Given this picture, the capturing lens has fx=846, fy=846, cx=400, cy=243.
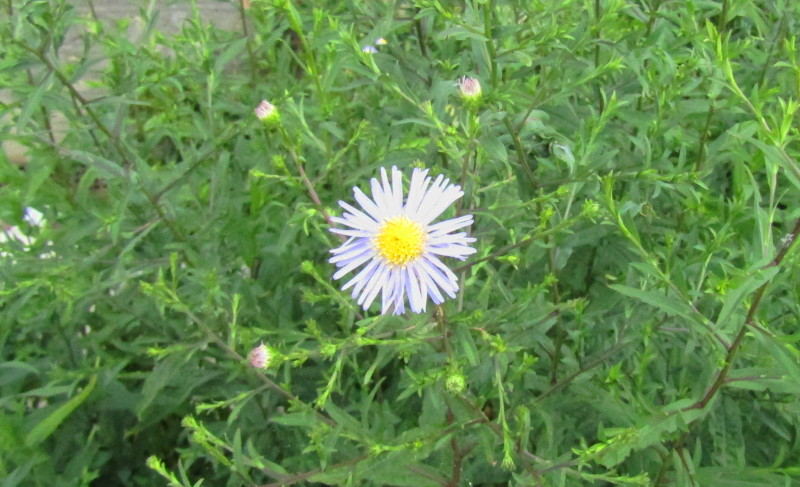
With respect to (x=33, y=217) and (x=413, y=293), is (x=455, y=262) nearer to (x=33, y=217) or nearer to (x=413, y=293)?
(x=413, y=293)

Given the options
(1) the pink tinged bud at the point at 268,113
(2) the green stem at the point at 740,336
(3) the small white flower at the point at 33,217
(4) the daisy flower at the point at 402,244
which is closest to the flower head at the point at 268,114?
(1) the pink tinged bud at the point at 268,113

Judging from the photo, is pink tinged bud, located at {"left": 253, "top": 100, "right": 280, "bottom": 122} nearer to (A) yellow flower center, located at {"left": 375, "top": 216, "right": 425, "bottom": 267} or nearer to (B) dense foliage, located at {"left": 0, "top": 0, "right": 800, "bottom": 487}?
(B) dense foliage, located at {"left": 0, "top": 0, "right": 800, "bottom": 487}

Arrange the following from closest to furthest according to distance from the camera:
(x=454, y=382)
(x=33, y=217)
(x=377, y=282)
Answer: (x=454, y=382) → (x=377, y=282) → (x=33, y=217)

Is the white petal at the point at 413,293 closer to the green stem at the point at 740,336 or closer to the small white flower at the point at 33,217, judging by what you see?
the green stem at the point at 740,336

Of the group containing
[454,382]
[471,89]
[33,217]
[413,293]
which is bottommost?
[454,382]

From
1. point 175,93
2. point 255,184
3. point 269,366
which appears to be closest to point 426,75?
point 255,184

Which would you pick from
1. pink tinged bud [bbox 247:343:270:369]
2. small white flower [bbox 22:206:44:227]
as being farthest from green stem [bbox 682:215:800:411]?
small white flower [bbox 22:206:44:227]

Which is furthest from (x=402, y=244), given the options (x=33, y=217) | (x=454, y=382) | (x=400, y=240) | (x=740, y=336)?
(x=33, y=217)

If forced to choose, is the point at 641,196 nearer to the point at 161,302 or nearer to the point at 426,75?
the point at 426,75
